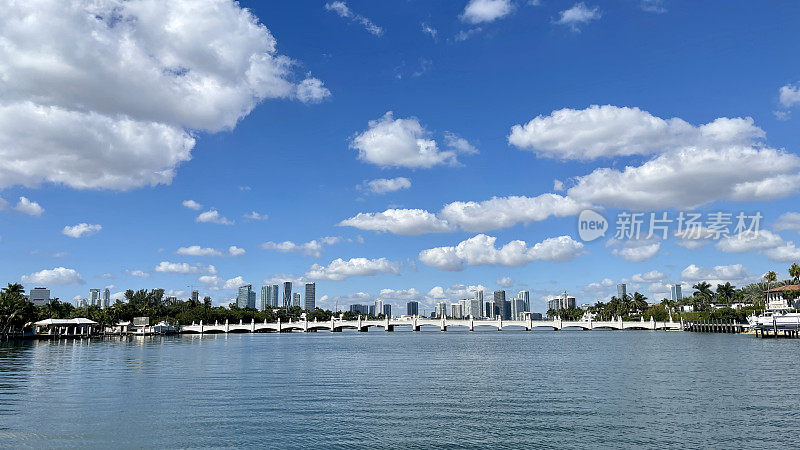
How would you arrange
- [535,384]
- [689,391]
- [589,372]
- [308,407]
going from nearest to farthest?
[308,407]
[689,391]
[535,384]
[589,372]

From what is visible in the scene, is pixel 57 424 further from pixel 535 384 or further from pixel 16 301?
pixel 16 301

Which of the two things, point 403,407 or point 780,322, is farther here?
point 780,322

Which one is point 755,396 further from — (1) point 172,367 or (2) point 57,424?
(1) point 172,367

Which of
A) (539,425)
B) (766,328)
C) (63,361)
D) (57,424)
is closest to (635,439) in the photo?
(539,425)

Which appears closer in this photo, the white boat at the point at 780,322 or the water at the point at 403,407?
the water at the point at 403,407

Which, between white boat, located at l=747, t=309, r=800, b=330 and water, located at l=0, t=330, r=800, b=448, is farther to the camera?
white boat, located at l=747, t=309, r=800, b=330

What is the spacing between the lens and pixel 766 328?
560 ft

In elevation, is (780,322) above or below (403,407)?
above

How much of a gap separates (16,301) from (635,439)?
18242 centimetres

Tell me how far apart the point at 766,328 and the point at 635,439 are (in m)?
169

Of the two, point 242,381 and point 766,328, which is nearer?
point 242,381

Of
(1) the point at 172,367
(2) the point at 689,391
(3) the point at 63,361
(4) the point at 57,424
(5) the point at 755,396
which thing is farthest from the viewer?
(3) the point at 63,361

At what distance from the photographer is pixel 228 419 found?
39594 millimetres

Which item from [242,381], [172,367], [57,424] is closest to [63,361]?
[172,367]
